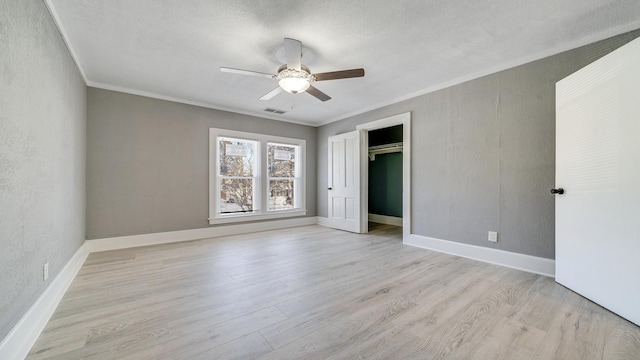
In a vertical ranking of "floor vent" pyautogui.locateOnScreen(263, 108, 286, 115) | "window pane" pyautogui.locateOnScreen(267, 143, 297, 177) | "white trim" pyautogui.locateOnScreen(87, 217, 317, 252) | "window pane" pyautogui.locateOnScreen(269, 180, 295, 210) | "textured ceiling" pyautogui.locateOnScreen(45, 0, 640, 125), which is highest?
"textured ceiling" pyautogui.locateOnScreen(45, 0, 640, 125)

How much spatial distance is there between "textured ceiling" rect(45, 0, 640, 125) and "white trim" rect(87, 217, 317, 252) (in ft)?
7.79

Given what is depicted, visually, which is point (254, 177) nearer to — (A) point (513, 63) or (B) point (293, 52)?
(B) point (293, 52)

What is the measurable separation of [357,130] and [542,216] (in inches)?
126

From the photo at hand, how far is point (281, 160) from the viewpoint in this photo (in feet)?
18.7

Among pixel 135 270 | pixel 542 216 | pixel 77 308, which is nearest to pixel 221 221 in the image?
pixel 135 270

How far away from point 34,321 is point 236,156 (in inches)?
146

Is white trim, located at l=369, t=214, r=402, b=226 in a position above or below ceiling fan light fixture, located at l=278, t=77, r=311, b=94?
below

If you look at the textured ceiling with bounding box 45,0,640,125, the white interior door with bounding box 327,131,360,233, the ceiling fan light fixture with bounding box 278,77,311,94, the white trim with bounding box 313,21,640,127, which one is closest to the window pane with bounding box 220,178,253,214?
the white interior door with bounding box 327,131,360,233

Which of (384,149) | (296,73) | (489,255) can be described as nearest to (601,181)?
(489,255)

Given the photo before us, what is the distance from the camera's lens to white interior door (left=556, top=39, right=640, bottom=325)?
5.94ft

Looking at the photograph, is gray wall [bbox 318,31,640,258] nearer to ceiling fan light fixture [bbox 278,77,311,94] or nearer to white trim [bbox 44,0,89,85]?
ceiling fan light fixture [bbox 278,77,311,94]

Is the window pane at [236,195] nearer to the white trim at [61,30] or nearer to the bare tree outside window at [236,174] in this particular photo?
the bare tree outside window at [236,174]

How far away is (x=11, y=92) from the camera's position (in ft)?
4.60

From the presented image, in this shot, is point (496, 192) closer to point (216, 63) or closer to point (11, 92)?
point (216, 63)
